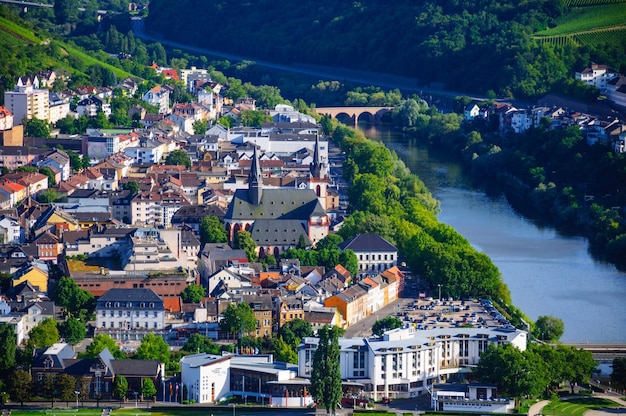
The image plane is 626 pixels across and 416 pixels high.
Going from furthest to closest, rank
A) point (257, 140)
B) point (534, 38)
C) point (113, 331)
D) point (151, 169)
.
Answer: point (534, 38), point (257, 140), point (151, 169), point (113, 331)

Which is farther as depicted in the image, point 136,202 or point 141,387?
point 136,202

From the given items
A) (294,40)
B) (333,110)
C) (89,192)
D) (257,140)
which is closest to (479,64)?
(333,110)

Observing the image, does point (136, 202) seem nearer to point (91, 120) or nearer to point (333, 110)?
point (91, 120)

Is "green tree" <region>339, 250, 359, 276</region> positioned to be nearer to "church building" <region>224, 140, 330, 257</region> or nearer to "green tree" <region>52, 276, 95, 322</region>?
"church building" <region>224, 140, 330, 257</region>

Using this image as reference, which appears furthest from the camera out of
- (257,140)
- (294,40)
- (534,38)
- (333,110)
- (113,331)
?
(294,40)

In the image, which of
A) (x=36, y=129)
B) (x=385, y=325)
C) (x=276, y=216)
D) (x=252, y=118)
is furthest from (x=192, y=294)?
(x=252, y=118)

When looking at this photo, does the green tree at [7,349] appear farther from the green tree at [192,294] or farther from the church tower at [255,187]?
the church tower at [255,187]

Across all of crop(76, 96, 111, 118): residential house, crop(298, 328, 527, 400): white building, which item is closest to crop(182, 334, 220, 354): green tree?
crop(298, 328, 527, 400): white building

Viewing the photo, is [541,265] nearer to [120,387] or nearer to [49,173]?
[49,173]
